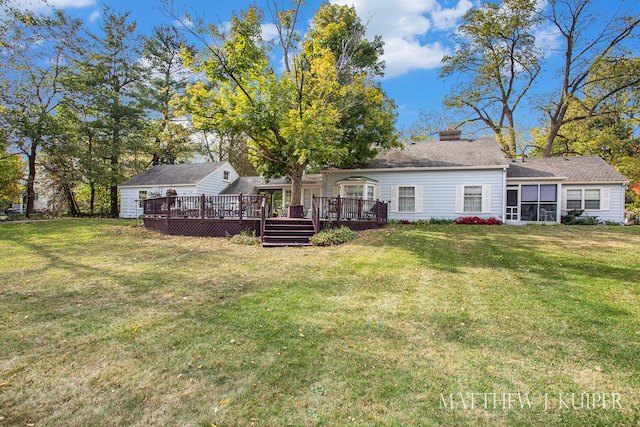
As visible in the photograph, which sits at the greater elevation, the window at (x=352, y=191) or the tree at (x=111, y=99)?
the tree at (x=111, y=99)

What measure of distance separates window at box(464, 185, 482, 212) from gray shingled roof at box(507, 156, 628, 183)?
1948 millimetres

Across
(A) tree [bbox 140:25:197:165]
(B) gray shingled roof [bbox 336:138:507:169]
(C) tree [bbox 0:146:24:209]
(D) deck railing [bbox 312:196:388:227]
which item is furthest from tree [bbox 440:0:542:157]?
(C) tree [bbox 0:146:24:209]

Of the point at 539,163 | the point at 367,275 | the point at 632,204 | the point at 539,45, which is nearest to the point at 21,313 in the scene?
the point at 367,275

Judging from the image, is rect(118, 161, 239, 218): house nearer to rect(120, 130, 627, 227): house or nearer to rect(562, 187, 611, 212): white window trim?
rect(120, 130, 627, 227): house

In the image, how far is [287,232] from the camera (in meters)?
11.2

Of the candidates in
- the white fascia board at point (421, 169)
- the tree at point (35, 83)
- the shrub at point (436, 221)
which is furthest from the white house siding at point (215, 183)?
the shrub at point (436, 221)

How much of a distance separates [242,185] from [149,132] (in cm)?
1011

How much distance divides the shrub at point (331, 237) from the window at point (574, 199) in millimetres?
12827

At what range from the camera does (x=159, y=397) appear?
254 centimetres

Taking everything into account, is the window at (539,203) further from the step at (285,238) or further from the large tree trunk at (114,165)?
the large tree trunk at (114,165)

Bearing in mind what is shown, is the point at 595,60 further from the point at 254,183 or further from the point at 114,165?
the point at 114,165

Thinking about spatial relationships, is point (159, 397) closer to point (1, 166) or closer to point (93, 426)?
point (93, 426)

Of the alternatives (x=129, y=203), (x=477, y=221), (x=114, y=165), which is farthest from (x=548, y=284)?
(x=114, y=165)

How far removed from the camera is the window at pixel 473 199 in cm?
1549
